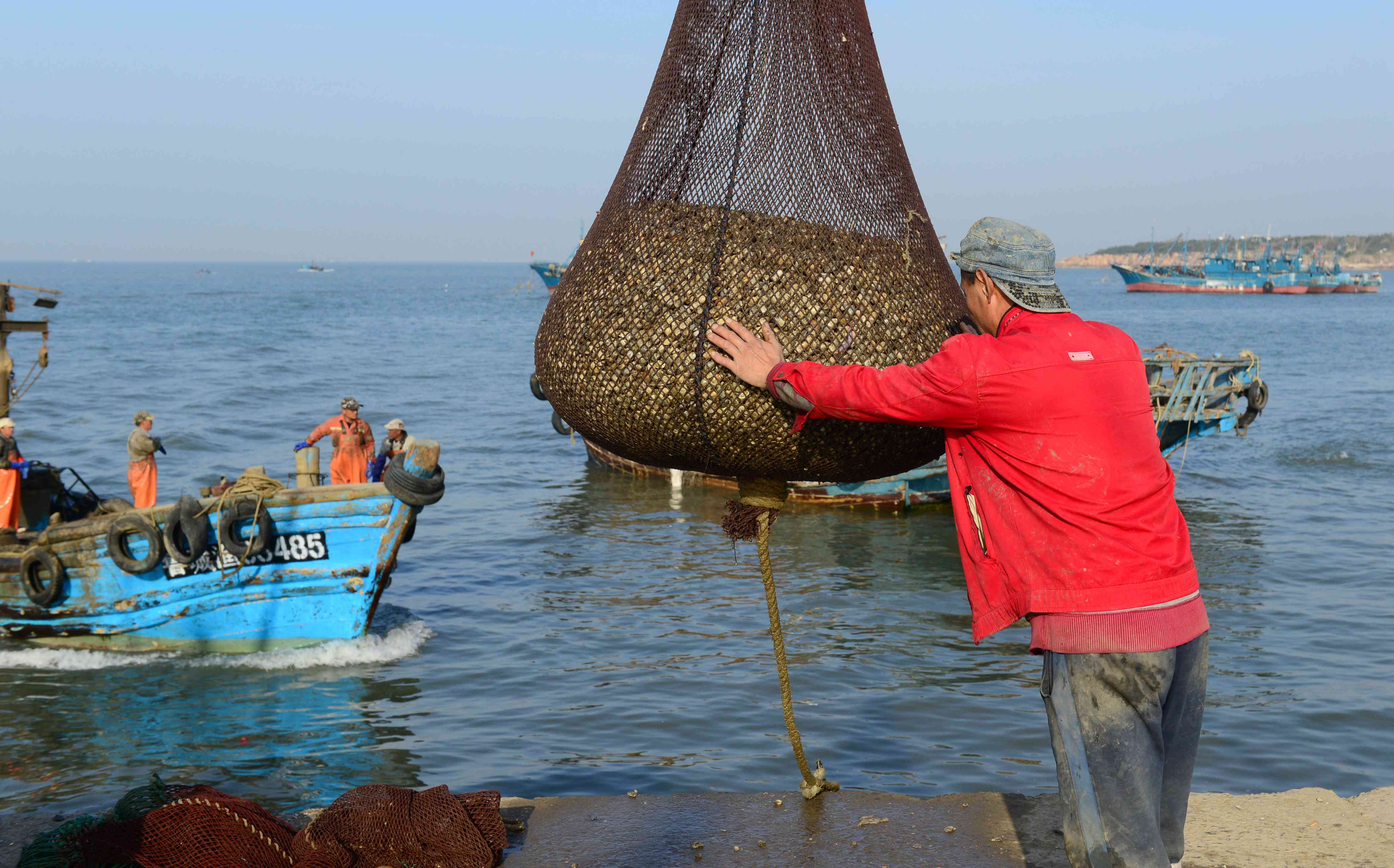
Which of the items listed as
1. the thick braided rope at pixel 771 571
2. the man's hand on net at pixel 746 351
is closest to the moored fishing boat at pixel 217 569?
the thick braided rope at pixel 771 571

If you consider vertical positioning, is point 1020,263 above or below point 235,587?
above

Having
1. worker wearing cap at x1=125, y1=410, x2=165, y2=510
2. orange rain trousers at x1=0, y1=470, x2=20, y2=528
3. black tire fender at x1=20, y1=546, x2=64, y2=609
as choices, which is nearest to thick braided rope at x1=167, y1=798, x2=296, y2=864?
black tire fender at x1=20, y1=546, x2=64, y2=609

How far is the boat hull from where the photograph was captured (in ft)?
35.1

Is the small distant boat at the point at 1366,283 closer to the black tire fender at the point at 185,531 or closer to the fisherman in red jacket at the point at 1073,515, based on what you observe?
the black tire fender at the point at 185,531

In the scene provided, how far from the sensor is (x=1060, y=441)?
276cm

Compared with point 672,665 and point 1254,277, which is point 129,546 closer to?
point 672,665

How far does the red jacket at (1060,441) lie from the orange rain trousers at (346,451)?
11.2 metres

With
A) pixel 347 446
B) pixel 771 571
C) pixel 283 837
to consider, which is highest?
pixel 771 571

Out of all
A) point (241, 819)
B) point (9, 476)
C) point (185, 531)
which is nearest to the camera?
point (241, 819)

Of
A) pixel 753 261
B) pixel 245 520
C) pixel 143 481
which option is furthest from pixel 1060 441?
pixel 143 481

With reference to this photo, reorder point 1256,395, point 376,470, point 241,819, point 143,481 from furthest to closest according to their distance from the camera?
point 1256,395 < point 376,470 < point 143,481 < point 241,819

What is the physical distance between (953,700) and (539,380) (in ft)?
23.7

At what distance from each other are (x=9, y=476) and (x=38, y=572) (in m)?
1.05

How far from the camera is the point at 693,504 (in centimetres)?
1881
